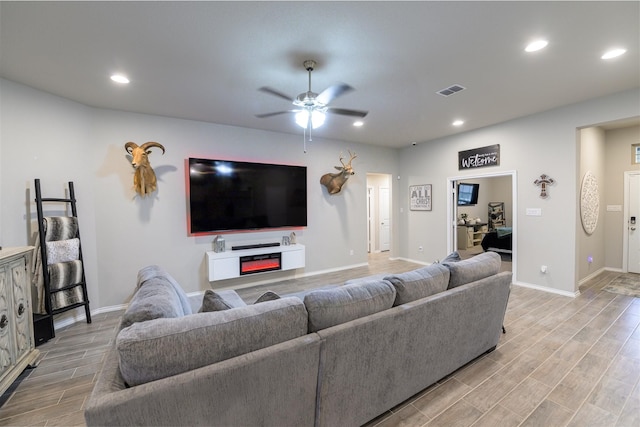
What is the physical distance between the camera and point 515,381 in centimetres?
220

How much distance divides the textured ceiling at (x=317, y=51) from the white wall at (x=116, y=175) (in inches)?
12.9

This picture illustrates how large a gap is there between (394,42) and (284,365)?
262cm

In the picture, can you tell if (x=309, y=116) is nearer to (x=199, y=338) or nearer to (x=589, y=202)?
(x=199, y=338)

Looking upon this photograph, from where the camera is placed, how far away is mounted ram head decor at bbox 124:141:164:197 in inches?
149

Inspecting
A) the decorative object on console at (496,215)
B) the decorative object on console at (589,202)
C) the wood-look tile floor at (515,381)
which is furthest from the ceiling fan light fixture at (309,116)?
the decorative object on console at (496,215)

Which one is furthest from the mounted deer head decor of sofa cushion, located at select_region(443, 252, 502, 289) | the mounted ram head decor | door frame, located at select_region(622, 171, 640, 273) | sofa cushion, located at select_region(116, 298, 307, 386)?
door frame, located at select_region(622, 171, 640, 273)

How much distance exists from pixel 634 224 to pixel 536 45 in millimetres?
5204

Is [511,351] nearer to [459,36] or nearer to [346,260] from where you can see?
[459,36]

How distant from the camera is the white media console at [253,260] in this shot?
4.32m

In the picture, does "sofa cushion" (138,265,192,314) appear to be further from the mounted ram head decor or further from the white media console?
the mounted ram head decor

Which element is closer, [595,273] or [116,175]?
[116,175]

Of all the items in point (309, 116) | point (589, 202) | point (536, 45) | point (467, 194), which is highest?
point (536, 45)

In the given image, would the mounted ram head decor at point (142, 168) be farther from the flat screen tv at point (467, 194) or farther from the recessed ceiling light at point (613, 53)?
the flat screen tv at point (467, 194)

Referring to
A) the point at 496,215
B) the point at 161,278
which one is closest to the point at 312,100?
the point at 161,278
